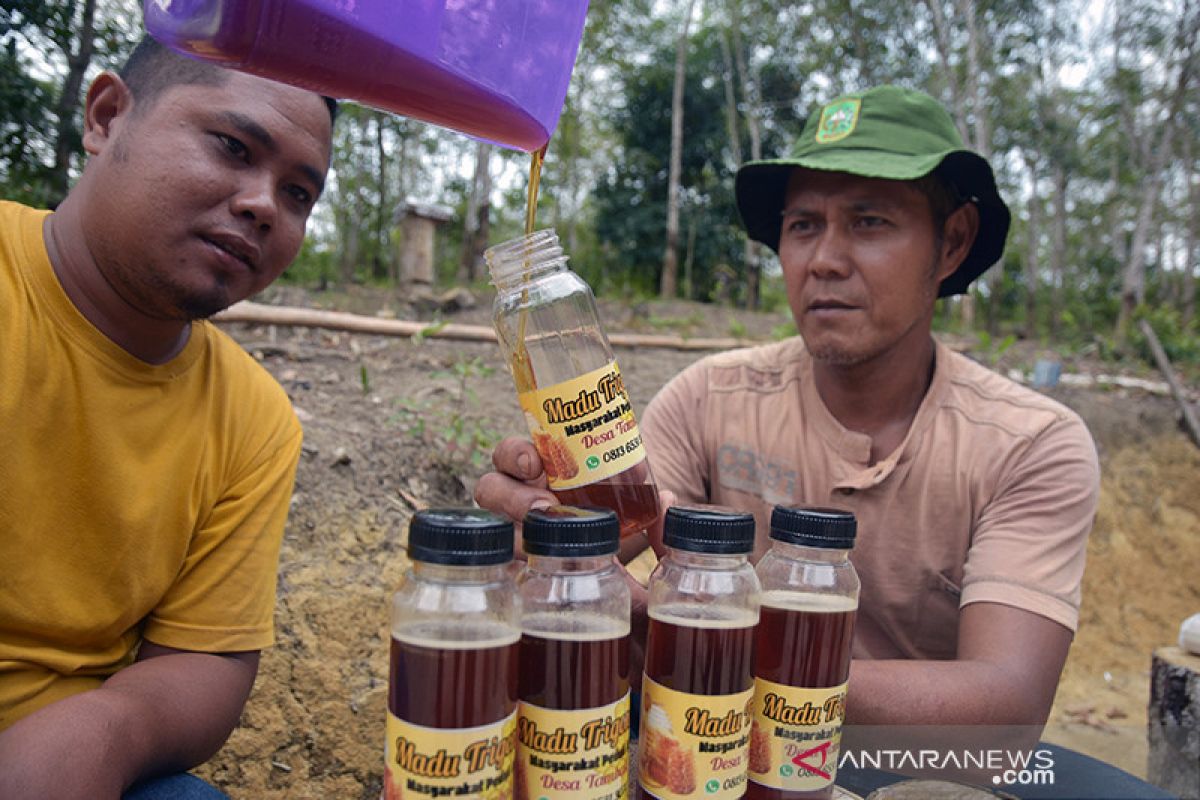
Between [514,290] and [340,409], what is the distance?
10.0ft

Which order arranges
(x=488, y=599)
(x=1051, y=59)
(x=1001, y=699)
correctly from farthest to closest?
(x=1051, y=59), (x=1001, y=699), (x=488, y=599)

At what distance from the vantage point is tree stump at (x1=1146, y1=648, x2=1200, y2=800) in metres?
2.54

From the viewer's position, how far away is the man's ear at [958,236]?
2219 mm

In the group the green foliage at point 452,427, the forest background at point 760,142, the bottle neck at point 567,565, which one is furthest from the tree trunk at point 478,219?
the bottle neck at point 567,565

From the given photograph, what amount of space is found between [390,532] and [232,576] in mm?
1507

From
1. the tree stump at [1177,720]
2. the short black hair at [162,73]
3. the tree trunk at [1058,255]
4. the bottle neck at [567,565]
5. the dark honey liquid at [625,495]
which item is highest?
the tree trunk at [1058,255]

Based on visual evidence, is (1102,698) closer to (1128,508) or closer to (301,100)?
(1128,508)

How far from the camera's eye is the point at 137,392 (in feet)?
5.31

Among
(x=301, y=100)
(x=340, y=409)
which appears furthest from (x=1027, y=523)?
(x=340, y=409)

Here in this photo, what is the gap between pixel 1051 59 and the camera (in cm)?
1434

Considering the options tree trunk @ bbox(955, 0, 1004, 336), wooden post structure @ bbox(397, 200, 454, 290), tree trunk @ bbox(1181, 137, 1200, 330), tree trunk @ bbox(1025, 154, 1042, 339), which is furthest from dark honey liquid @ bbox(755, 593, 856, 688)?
tree trunk @ bbox(1181, 137, 1200, 330)

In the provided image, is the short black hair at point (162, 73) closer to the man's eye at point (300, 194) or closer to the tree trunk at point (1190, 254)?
the man's eye at point (300, 194)

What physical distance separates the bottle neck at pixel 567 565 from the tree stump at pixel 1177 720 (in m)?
2.51

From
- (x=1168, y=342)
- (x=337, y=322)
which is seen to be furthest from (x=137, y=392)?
(x=1168, y=342)
